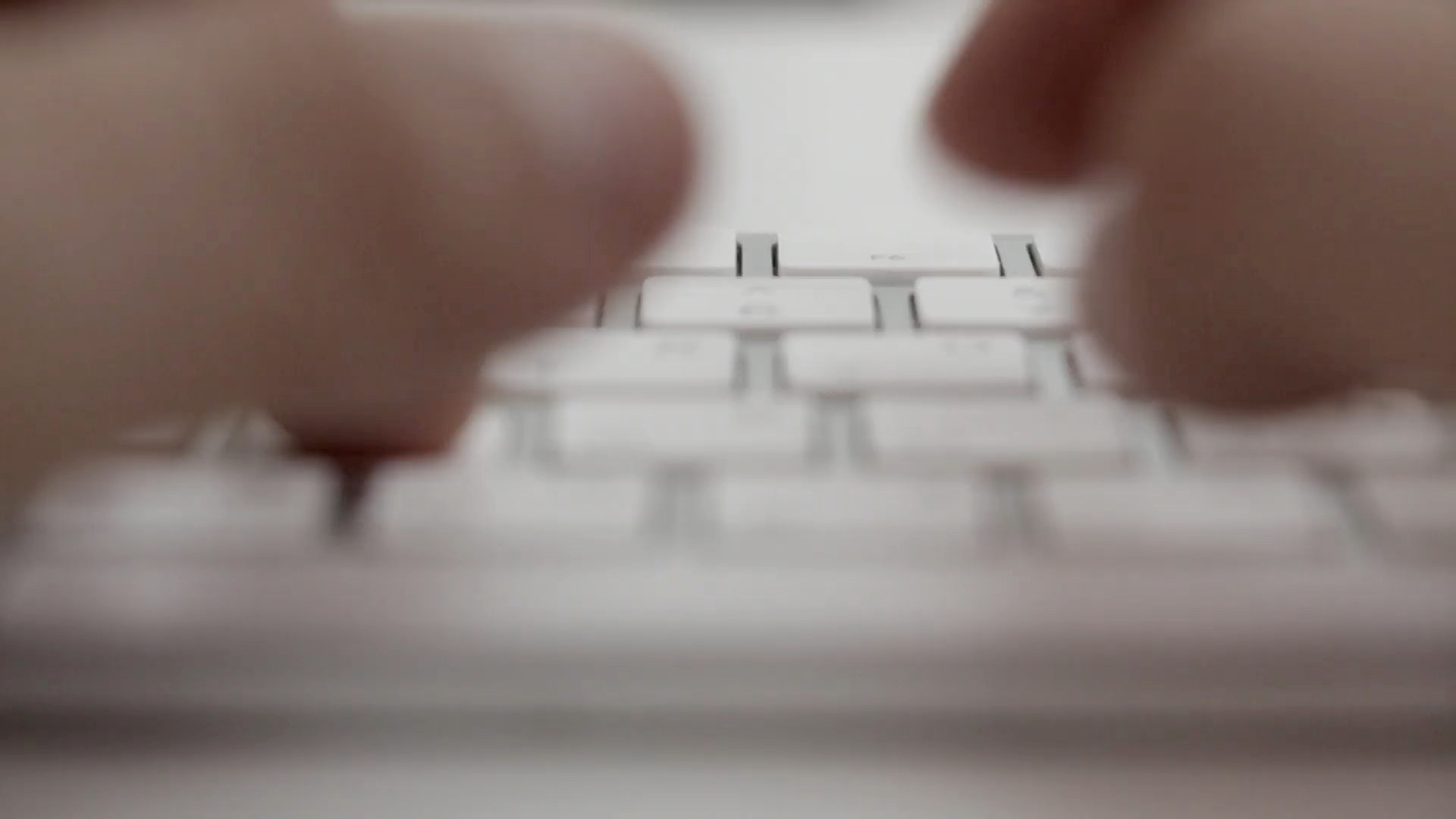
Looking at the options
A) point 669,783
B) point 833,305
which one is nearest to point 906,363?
point 833,305

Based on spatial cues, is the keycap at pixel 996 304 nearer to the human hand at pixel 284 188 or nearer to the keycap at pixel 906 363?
the keycap at pixel 906 363

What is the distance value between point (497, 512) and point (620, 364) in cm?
6

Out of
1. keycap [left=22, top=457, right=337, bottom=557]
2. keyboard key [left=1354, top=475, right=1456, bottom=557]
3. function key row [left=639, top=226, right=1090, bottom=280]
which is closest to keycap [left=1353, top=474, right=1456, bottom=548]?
keyboard key [left=1354, top=475, right=1456, bottom=557]

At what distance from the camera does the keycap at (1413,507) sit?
27 cm

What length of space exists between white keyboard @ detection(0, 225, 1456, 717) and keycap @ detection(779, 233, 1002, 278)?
0.03m

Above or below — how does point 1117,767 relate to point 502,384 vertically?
below

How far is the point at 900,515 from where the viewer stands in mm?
268

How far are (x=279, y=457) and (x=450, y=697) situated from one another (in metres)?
0.09

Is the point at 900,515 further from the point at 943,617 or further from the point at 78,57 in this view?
the point at 78,57

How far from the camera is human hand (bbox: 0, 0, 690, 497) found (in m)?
0.21

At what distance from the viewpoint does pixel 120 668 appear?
24 cm

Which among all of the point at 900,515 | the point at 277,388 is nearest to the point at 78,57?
the point at 277,388

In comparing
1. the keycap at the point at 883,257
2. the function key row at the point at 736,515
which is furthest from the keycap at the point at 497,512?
the keycap at the point at 883,257

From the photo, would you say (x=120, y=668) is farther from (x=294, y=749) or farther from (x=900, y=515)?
(x=900, y=515)
